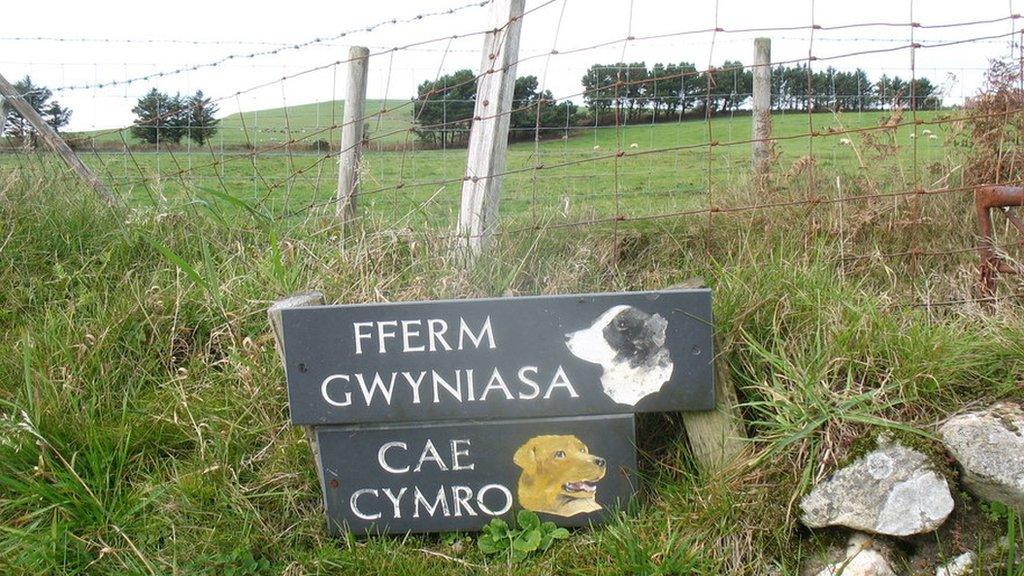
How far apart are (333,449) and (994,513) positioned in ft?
6.47

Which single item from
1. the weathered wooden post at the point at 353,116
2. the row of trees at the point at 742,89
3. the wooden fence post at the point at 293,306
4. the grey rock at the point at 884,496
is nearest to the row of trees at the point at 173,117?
the weathered wooden post at the point at 353,116

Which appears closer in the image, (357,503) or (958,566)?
(958,566)

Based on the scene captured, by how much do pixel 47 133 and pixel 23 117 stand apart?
0.95ft

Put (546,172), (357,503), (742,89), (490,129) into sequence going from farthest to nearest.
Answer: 1. (546,172)
2. (742,89)
3. (490,129)
4. (357,503)

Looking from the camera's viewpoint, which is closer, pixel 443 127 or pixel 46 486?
pixel 46 486

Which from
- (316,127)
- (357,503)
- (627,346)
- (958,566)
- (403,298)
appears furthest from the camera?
(316,127)

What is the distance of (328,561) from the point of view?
2697 millimetres

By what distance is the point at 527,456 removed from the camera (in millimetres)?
2799

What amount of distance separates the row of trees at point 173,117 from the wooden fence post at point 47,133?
37 centimetres

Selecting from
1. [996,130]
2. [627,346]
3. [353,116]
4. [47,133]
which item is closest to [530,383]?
[627,346]

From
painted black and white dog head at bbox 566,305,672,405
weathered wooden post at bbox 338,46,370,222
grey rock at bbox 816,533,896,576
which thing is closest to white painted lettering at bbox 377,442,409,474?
painted black and white dog head at bbox 566,305,672,405

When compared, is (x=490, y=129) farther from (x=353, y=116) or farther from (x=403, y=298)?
(x=353, y=116)

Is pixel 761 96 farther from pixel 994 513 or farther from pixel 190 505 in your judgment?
pixel 190 505

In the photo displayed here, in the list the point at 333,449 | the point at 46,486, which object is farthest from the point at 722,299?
the point at 46,486
